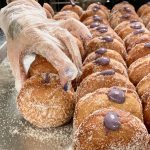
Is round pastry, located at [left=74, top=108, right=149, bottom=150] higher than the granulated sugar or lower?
higher

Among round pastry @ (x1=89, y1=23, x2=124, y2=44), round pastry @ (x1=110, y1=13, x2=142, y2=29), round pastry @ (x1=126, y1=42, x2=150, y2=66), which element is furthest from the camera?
round pastry @ (x1=110, y1=13, x2=142, y2=29)

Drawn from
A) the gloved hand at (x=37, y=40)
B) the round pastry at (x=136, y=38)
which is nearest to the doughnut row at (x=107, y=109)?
the gloved hand at (x=37, y=40)

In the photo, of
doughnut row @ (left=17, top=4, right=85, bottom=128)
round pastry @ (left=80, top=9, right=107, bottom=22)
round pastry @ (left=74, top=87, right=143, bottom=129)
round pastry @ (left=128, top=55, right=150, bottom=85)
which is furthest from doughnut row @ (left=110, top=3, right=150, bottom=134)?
round pastry @ (left=80, top=9, right=107, bottom=22)

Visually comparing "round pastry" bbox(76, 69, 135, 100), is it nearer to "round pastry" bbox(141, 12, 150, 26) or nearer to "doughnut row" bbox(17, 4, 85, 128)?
"doughnut row" bbox(17, 4, 85, 128)

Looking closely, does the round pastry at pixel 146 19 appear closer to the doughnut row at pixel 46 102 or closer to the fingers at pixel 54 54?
the fingers at pixel 54 54

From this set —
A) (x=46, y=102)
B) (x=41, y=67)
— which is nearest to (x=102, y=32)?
(x=41, y=67)

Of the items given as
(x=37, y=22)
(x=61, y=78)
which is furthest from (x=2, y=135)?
(x=37, y=22)

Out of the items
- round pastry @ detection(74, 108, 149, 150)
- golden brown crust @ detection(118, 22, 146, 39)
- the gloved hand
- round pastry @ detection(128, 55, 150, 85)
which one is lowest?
golden brown crust @ detection(118, 22, 146, 39)
